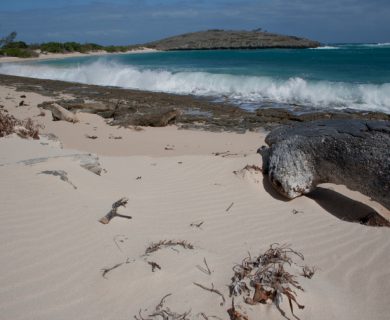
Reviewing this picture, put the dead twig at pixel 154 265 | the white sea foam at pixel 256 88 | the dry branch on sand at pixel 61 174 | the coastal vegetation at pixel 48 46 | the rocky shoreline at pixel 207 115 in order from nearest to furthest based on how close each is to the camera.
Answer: the dead twig at pixel 154 265 → the dry branch on sand at pixel 61 174 → the rocky shoreline at pixel 207 115 → the white sea foam at pixel 256 88 → the coastal vegetation at pixel 48 46

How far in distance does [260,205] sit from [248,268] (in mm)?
1849

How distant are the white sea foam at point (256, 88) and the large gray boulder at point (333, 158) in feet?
34.1

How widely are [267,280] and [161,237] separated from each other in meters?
1.20

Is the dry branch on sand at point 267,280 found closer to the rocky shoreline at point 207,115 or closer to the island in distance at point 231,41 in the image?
the rocky shoreline at point 207,115

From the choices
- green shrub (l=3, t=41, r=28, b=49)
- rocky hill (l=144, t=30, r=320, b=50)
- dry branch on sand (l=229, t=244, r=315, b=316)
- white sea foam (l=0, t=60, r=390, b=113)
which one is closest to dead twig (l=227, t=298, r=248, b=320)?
dry branch on sand (l=229, t=244, r=315, b=316)

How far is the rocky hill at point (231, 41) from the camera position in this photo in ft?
282

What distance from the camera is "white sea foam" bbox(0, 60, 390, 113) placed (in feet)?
53.2

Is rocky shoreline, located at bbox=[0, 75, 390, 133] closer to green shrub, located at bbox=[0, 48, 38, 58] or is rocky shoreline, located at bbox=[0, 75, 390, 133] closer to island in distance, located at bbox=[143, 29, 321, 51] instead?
green shrub, located at bbox=[0, 48, 38, 58]

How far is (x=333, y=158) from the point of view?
4883 millimetres

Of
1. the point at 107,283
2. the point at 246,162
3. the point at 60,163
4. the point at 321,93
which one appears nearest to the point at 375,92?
the point at 321,93

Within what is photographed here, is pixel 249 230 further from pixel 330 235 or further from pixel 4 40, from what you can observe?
pixel 4 40

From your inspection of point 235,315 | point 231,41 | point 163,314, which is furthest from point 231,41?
point 163,314

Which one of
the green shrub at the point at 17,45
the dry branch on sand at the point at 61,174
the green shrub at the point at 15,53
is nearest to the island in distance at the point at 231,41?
the green shrub at the point at 17,45

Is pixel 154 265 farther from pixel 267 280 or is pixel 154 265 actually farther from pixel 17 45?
pixel 17 45
